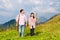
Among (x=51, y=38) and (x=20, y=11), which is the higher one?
(x=20, y=11)

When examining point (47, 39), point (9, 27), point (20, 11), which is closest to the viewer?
point (47, 39)

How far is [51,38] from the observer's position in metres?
20.8

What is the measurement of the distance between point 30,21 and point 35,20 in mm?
553

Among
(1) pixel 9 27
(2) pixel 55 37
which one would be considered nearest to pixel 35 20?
(2) pixel 55 37

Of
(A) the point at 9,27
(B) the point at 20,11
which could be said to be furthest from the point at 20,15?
(A) the point at 9,27

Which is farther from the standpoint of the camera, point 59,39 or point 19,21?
point 19,21

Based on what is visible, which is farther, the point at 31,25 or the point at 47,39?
the point at 31,25

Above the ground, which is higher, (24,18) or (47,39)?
(24,18)

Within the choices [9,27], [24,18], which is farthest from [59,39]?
[9,27]

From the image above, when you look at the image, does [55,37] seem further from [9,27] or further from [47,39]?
[9,27]

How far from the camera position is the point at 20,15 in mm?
23703

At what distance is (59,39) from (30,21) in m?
5.01

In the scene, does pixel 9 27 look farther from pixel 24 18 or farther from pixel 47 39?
pixel 47 39

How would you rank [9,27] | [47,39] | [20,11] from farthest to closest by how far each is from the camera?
[9,27]
[20,11]
[47,39]
